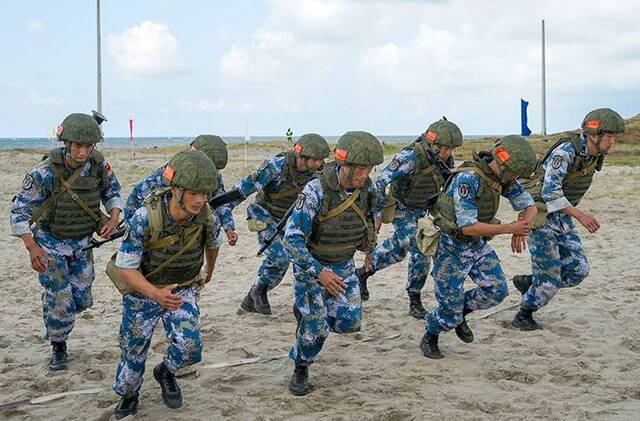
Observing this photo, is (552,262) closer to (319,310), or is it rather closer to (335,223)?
(335,223)

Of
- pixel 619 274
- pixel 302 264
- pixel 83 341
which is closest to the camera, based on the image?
pixel 302 264

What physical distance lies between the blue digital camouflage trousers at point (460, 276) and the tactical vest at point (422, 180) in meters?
1.74

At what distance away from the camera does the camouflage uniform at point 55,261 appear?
6684mm

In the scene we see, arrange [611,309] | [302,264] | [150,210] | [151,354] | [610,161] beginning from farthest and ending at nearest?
[610,161], [611,309], [151,354], [302,264], [150,210]

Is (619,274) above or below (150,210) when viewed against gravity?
below

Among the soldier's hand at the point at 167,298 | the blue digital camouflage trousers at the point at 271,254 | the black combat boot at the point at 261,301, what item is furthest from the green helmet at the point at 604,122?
the soldier's hand at the point at 167,298

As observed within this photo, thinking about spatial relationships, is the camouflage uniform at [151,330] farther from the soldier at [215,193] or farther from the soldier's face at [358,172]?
the soldier at [215,193]

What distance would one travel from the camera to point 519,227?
6.23m

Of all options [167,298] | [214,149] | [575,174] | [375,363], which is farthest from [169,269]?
[575,174]

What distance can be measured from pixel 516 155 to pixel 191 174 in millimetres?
2778

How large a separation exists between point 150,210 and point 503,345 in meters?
3.96

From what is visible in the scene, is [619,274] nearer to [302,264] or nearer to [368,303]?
[368,303]

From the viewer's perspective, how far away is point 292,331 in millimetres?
8219

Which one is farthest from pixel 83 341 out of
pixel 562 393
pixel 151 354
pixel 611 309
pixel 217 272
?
pixel 611 309
